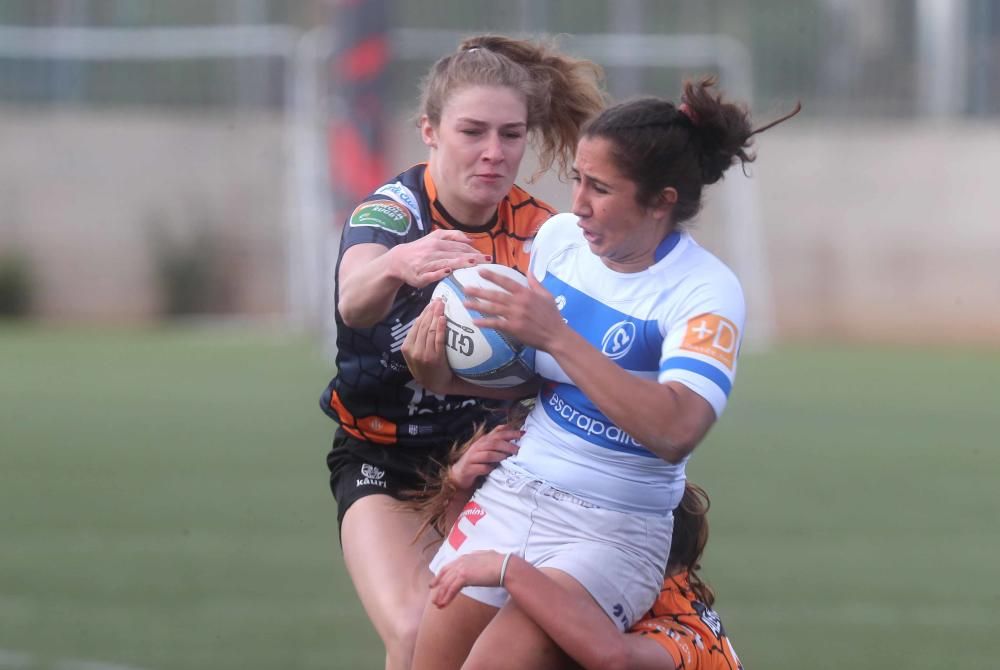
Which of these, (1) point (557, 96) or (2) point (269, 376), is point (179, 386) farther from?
(1) point (557, 96)

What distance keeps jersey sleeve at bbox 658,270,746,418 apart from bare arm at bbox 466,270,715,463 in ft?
0.11

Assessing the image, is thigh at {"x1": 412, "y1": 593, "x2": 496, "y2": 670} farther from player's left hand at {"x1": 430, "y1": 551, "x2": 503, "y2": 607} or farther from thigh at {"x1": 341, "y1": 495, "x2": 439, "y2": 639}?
thigh at {"x1": 341, "y1": 495, "x2": 439, "y2": 639}

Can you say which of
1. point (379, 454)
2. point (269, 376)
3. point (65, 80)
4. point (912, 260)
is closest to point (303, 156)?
point (65, 80)

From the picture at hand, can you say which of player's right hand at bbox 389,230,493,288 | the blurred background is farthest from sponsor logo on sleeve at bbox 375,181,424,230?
the blurred background

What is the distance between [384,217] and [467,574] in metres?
1.08

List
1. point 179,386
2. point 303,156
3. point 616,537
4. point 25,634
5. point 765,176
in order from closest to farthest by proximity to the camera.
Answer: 1. point 616,537
2. point 25,634
3. point 179,386
4. point 303,156
5. point 765,176

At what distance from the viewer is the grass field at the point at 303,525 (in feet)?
21.0

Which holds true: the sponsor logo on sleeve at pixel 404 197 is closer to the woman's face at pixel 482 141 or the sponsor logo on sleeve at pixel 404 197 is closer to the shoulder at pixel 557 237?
the woman's face at pixel 482 141

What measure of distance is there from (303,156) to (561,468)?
19.6m

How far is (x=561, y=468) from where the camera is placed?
354 centimetres

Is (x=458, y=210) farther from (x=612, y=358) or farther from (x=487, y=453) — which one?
(x=612, y=358)

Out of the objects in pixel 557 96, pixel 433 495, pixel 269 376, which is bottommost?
pixel 269 376

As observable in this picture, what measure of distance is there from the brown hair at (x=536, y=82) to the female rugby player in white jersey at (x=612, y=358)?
58 cm

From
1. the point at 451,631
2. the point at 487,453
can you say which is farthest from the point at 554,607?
the point at 487,453
